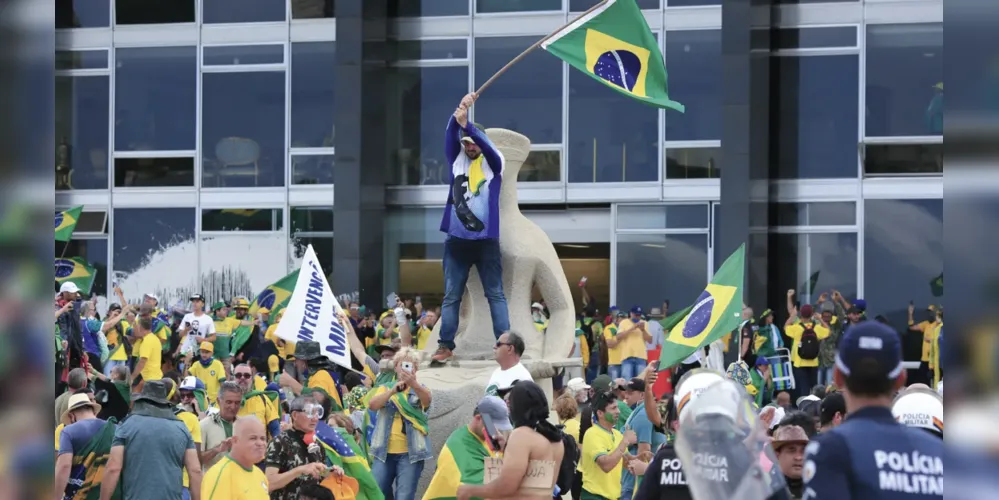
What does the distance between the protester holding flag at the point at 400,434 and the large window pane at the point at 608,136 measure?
56.8ft

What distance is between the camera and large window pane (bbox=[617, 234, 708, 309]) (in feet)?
92.4

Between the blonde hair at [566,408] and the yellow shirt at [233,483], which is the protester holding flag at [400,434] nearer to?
the blonde hair at [566,408]

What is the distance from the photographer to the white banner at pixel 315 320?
42.3 ft

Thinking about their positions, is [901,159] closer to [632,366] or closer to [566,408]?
[632,366]

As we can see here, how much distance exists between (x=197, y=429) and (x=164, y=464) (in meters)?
2.44

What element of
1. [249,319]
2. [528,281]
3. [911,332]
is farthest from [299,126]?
[528,281]

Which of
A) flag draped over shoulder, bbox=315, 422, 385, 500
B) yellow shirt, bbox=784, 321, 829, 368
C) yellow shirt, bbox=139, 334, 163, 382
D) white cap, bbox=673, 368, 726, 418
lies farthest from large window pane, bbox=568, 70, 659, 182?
white cap, bbox=673, 368, 726, 418

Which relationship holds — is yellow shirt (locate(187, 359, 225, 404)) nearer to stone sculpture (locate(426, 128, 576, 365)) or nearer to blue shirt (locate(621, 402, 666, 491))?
stone sculpture (locate(426, 128, 576, 365))

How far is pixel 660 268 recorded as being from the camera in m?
28.4

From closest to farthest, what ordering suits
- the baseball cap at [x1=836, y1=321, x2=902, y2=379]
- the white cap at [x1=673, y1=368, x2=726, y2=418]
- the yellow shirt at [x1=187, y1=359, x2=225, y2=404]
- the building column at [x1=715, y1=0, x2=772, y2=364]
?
the baseball cap at [x1=836, y1=321, x2=902, y2=379] < the white cap at [x1=673, y1=368, x2=726, y2=418] < the yellow shirt at [x1=187, y1=359, x2=225, y2=404] < the building column at [x1=715, y1=0, x2=772, y2=364]

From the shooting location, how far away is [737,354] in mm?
21031

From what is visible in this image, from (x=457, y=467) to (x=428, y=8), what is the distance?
2345cm

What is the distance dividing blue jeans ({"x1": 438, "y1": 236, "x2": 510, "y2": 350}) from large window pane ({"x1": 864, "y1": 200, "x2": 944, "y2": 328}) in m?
16.0

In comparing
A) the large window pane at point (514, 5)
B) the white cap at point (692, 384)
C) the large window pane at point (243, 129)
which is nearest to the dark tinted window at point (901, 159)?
the large window pane at point (514, 5)
